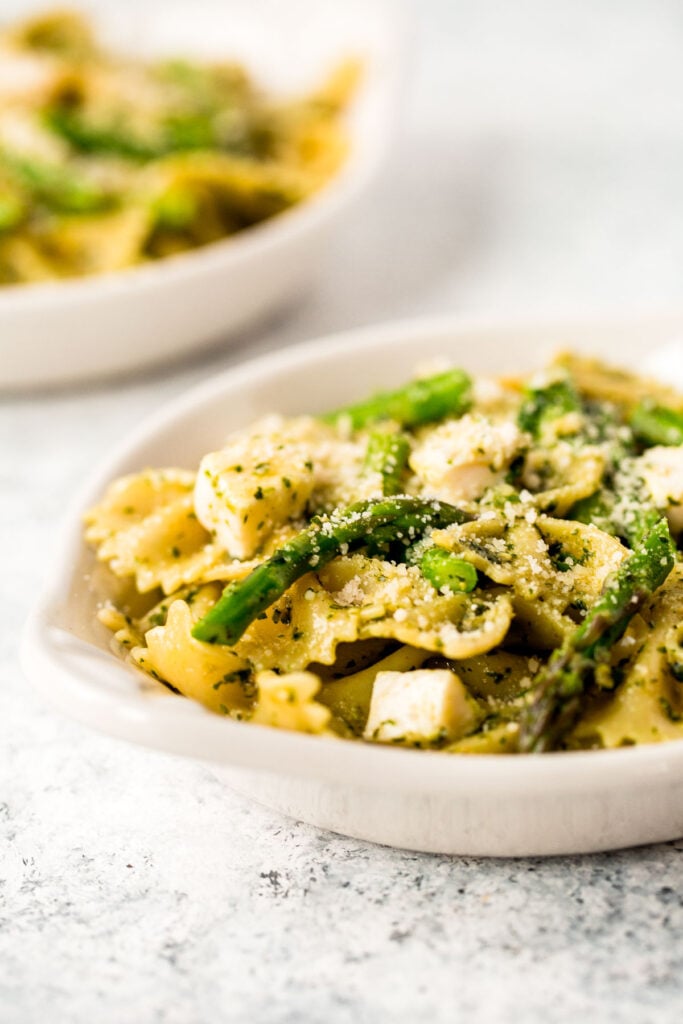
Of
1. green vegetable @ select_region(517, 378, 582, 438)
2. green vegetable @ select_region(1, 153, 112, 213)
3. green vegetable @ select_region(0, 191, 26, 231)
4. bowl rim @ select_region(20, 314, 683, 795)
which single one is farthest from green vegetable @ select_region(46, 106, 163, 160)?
bowl rim @ select_region(20, 314, 683, 795)

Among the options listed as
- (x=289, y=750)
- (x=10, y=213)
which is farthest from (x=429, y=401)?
(x=10, y=213)

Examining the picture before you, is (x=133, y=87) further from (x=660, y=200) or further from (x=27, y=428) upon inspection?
(x=660, y=200)

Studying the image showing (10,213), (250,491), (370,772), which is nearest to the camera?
(370,772)

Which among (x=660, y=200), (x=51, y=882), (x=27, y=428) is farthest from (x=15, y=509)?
(x=660, y=200)

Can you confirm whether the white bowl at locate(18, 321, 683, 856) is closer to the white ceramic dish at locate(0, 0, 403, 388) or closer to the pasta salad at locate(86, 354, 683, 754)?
the pasta salad at locate(86, 354, 683, 754)

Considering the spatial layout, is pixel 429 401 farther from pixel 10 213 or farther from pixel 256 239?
pixel 10 213
